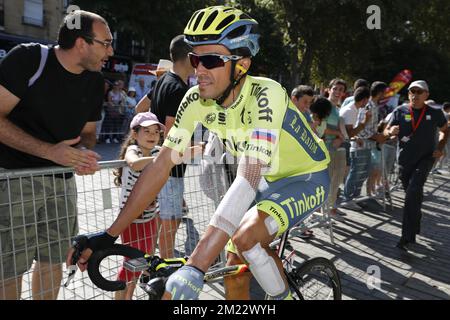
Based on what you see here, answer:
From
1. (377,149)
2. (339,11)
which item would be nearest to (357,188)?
(377,149)

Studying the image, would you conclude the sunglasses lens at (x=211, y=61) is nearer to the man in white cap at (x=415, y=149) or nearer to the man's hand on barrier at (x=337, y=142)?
the man in white cap at (x=415, y=149)

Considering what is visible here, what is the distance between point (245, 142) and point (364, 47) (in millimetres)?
24122

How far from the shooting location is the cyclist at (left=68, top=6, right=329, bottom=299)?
196 centimetres

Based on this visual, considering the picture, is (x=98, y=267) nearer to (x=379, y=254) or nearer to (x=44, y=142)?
(x=44, y=142)

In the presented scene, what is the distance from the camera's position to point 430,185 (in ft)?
35.5

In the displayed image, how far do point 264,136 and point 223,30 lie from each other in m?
0.67

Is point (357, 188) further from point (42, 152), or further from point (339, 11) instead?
point (339, 11)

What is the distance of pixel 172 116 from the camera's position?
3.72 m

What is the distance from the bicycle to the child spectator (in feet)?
2.24

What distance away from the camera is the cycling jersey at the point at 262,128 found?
2.07 metres

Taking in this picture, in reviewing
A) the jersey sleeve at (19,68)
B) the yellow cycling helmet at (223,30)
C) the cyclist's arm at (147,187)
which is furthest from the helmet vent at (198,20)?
the jersey sleeve at (19,68)

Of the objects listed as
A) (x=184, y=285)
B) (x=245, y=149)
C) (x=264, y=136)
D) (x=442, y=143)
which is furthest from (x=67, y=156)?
(x=442, y=143)

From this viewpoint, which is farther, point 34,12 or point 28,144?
point 34,12

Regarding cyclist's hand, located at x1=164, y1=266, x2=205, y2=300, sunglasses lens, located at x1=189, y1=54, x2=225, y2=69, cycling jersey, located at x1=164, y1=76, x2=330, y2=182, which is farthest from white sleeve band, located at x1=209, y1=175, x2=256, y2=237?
sunglasses lens, located at x1=189, y1=54, x2=225, y2=69
